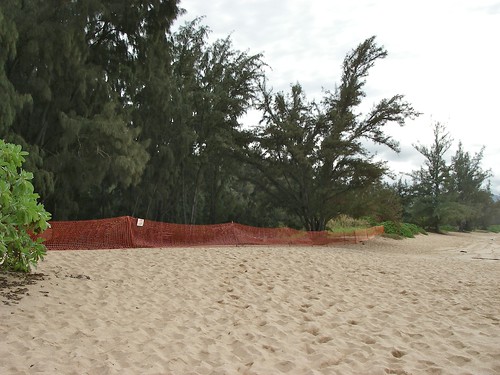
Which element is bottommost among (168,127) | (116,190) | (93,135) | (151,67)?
(116,190)

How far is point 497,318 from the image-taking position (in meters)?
5.07

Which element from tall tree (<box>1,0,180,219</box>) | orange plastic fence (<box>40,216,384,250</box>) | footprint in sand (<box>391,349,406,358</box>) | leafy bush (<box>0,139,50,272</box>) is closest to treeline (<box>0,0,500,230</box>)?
tall tree (<box>1,0,180,219</box>)

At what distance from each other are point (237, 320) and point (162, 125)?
13396mm

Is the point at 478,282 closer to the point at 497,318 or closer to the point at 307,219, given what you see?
the point at 497,318

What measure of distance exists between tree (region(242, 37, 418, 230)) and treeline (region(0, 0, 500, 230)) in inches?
2.3

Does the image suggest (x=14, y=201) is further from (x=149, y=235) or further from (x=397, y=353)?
(x=149, y=235)

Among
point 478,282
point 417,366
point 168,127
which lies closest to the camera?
point 417,366

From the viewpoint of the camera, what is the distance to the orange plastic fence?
1038 centimetres

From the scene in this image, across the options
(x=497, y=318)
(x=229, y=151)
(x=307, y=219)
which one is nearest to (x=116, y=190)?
(x=229, y=151)

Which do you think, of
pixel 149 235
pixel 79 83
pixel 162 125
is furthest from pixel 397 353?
pixel 162 125

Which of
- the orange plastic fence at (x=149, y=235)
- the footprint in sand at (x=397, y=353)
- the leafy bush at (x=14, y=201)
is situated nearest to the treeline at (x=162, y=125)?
the orange plastic fence at (x=149, y=235)

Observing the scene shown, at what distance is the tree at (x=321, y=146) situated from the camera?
699 inches

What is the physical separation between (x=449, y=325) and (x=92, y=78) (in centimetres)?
1233

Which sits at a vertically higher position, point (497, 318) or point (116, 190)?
point (116, 190)
